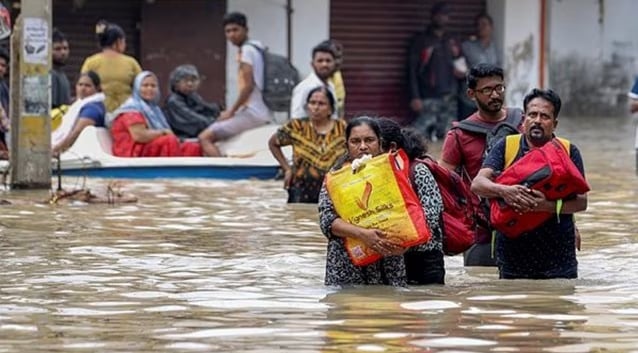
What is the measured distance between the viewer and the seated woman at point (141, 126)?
17031 mm

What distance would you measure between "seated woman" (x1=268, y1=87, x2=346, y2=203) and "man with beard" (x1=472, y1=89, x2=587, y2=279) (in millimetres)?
5112

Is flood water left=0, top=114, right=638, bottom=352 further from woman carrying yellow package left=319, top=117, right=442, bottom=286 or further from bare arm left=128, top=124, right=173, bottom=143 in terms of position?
bare arm left=128, top=124, right=173, bottom=143

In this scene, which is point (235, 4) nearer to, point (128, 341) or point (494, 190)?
point (494, 190)

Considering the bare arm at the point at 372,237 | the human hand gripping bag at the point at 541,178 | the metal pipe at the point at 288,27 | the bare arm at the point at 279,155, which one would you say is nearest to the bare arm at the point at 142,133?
the bare arm at the point at 279,155

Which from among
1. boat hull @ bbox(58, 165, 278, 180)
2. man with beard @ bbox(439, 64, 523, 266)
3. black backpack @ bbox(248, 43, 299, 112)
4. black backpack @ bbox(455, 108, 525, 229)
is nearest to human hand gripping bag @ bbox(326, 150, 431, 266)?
black backpack @ bbox(455, 108, 525, 229)

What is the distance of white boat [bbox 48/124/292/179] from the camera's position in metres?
16.5

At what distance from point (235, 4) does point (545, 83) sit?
220 inches

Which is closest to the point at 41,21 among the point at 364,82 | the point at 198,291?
the point at 198,291

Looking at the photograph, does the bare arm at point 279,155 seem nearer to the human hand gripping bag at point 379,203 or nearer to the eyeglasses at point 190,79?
the eyeglasses at point 190,79

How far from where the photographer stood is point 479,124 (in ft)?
31.1

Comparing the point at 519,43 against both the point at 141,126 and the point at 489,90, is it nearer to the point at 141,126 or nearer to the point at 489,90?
the point at 141,126

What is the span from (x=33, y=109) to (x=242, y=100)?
2976mm

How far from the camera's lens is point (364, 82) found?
25938 mm

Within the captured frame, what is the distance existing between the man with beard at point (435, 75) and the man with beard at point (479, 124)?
49.6 ft
